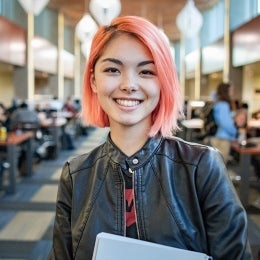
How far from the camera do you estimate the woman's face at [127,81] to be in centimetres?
84

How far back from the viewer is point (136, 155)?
34.6 inches

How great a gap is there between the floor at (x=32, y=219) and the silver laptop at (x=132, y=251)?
4.59ft

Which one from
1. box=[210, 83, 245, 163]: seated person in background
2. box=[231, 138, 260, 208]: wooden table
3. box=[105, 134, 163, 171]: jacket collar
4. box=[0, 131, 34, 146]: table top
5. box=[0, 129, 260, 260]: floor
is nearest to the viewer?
box=[105, 134, 163, 171]: jacket collar

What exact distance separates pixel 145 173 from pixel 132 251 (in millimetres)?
168

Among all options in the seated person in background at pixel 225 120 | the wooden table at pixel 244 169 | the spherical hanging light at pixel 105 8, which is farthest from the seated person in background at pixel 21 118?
the wooden table at pixel 244 169

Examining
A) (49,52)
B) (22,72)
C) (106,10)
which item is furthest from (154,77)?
(49,52)

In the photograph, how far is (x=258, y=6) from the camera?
9047mm

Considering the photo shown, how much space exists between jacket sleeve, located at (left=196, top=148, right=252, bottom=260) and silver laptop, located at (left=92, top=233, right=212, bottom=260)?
0.19 ft

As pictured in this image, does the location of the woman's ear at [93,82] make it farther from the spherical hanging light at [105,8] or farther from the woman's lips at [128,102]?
the spherical hanging light at [105,8]

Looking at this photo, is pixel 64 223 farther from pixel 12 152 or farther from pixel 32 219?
pixel 12 152

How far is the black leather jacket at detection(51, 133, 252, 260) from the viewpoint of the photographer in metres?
0.83

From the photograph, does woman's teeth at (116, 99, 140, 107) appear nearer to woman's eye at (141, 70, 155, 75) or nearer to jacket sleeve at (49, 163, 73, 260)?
woman's eye at (141, 70, 155, 75)

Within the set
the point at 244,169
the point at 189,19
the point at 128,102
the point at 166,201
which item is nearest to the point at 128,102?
the point at 128,102

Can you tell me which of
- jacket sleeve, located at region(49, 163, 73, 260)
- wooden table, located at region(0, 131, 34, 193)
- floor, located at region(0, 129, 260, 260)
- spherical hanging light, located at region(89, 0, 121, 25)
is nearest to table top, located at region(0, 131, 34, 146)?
wooden table, located at region(0, 131, 34, 193)
